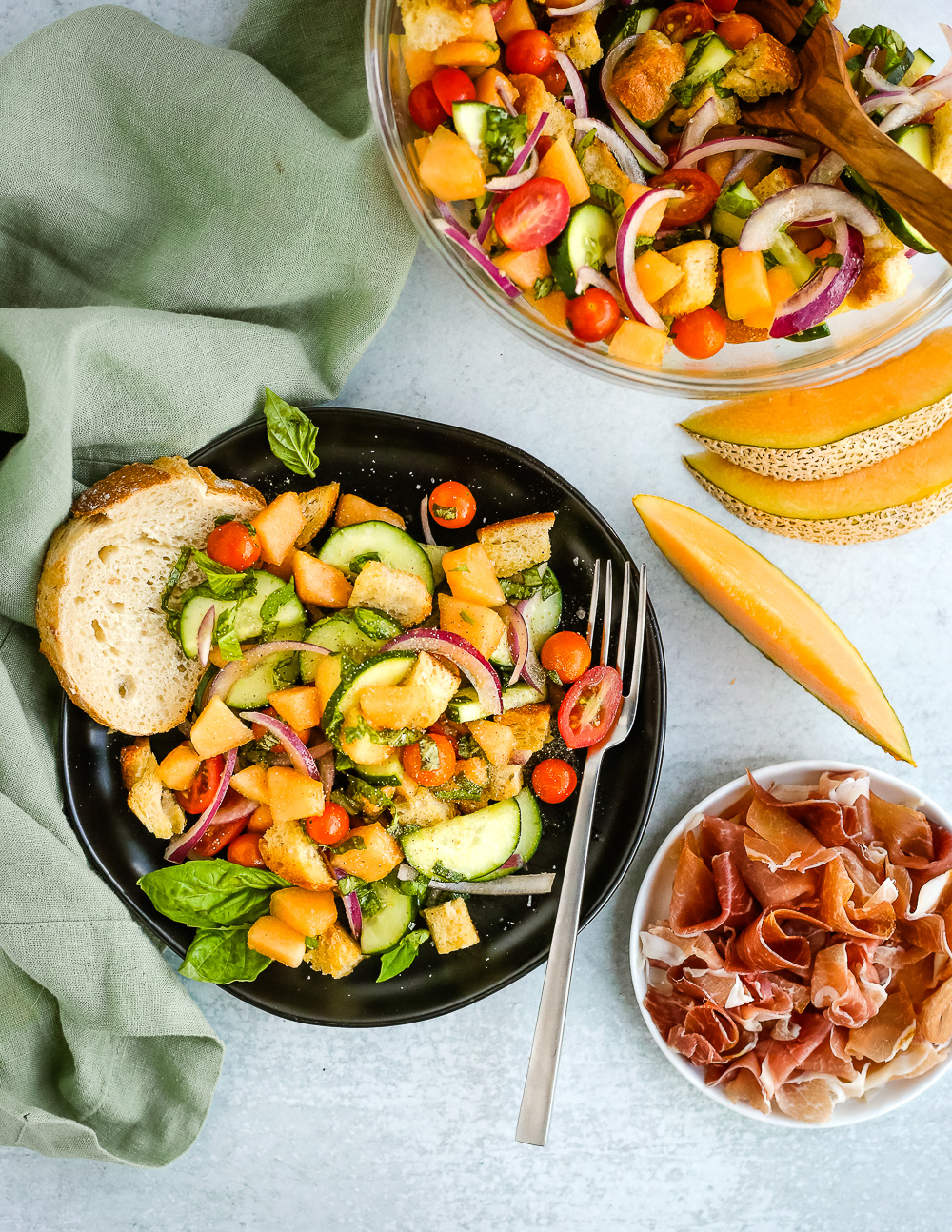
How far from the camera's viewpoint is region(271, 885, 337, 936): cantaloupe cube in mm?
2312

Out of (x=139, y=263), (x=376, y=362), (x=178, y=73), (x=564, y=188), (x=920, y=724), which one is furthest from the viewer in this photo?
(x=920, y=724)

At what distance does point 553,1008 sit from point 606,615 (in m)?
1.04

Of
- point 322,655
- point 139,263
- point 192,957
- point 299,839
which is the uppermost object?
point 139,263

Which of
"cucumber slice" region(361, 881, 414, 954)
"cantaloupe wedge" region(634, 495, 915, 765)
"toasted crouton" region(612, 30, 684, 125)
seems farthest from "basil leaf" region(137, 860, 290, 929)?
"toasted crouton" region(612, 30, 684, 125)

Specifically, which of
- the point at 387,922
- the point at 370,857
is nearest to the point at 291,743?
the point at 370,857

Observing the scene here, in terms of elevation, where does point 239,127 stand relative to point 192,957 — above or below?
above

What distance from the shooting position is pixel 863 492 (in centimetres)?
240

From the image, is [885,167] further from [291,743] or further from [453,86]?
[291,743]

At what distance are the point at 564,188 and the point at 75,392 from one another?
4.21 ft

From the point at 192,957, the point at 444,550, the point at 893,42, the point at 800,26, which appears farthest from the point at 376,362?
the point at 192,957

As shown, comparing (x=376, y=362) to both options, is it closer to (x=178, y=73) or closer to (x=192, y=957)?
(x=178, y=73)

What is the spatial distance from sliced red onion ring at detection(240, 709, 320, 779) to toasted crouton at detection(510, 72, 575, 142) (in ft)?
5.07

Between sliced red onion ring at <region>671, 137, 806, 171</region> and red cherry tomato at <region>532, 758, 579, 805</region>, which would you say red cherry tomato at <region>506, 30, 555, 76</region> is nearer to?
sliced red onion ring at <region>671, 137, 806, 171</region>

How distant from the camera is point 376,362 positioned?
2.54 m
